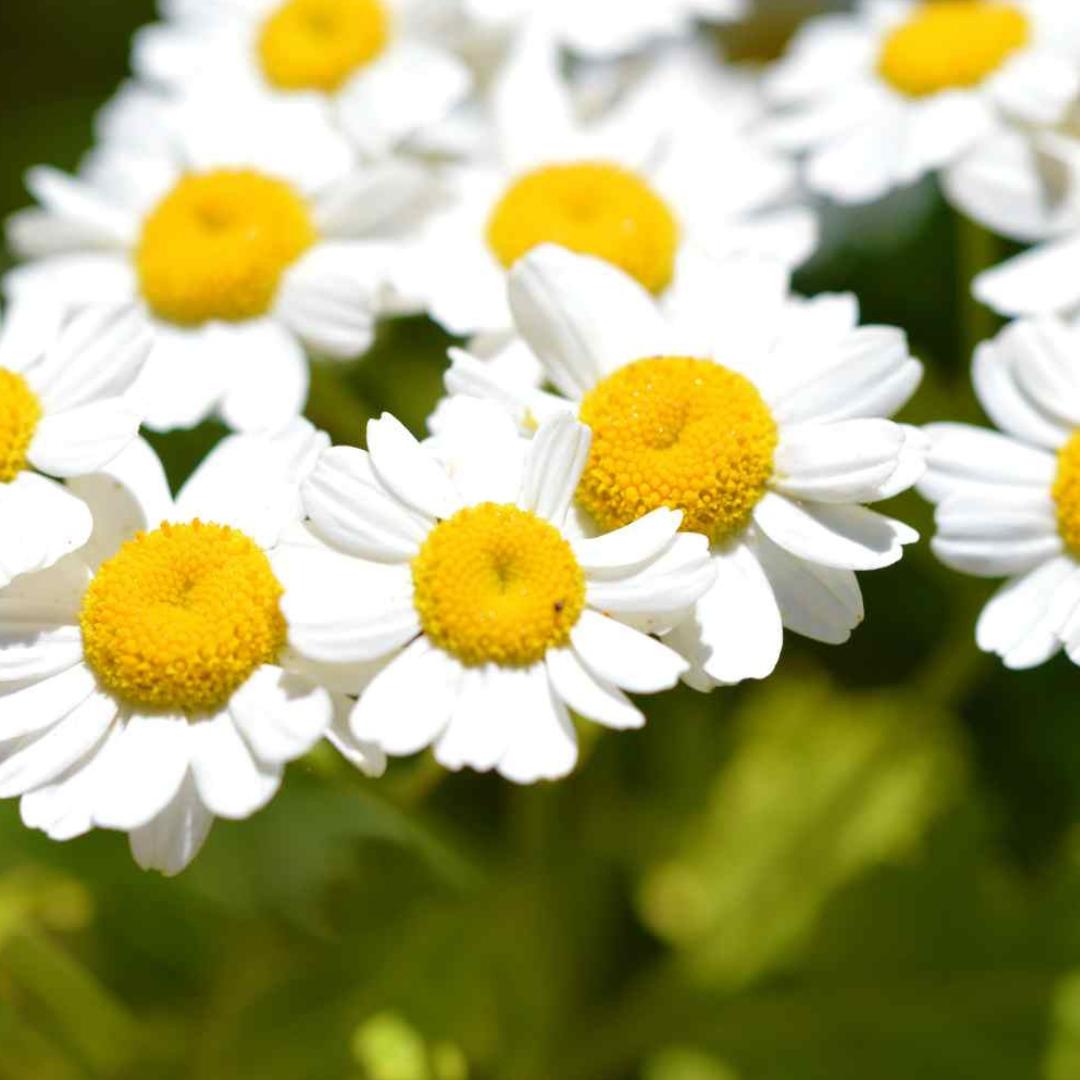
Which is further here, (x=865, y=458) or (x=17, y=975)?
(x=17, y=975)

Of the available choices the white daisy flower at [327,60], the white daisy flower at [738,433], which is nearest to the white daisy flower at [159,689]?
the white daisy flower at [738,433]

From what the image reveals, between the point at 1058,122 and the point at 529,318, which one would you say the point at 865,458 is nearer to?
the point at 529,318

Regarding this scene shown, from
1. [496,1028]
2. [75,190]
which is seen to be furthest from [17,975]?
[75,190]

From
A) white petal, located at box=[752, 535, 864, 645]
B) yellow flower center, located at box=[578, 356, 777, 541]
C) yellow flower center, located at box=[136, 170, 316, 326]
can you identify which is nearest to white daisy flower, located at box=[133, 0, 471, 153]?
yellow flower center, located at box=[136, 170, 316, 326]

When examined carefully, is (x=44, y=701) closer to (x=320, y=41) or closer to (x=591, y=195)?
(x=591, y=195)

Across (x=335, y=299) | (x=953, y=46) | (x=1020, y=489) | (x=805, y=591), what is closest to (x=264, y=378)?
(x=335, y=299)
